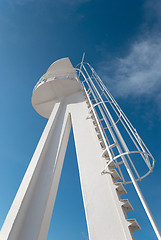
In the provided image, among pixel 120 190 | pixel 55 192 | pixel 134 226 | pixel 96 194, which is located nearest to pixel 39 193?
pixel 55 192

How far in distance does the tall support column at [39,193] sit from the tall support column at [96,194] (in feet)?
2.34

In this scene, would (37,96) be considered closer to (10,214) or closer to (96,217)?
(10,214)

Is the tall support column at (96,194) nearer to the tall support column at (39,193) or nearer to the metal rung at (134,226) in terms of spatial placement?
the metal rung at (134,226)

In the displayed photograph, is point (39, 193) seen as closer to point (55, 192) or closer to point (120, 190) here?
point (55, 192)

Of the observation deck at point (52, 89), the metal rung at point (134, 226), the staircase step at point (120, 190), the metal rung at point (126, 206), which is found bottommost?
the metal rung at point (134, 226)

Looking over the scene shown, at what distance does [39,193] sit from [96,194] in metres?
1.38

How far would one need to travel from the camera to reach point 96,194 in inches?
117

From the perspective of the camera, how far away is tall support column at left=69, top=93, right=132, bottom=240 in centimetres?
238

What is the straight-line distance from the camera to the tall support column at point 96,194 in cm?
238

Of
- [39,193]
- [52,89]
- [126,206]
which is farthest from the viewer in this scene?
[52,89]

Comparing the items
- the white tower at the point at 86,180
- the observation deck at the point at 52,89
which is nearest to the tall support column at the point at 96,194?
the white tower at the point at 86,180

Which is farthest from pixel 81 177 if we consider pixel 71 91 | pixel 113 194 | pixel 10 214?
pixel 71 91

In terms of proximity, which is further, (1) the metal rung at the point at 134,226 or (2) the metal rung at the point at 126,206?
(2) the metal rung at the point at 126,206

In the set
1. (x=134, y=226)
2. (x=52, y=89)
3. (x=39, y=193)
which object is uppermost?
(x=52, y=89)
